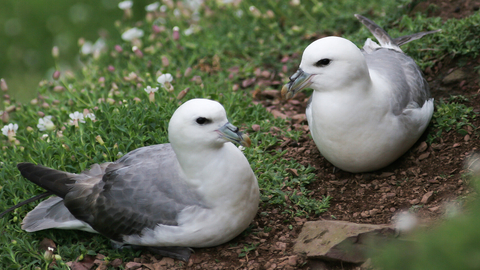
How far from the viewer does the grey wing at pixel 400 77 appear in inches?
149

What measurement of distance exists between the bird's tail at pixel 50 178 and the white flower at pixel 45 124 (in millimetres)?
1039

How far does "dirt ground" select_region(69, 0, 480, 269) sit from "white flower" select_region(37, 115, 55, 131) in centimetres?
185

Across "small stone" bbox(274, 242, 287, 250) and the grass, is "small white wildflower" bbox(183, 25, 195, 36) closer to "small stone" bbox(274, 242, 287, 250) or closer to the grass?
the grass

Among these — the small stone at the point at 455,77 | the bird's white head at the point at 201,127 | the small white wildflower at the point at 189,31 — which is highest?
the bird's white head at the point at 201,127

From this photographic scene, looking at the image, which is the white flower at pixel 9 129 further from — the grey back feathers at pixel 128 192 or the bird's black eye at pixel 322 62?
the bird's black eye at pixel 322 62

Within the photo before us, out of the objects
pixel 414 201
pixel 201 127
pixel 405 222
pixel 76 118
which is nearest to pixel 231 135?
pixel 201 127

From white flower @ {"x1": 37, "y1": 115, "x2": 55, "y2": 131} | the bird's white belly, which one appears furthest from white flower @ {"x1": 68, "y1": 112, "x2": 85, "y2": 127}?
the bird's white belly

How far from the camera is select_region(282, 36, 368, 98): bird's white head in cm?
346

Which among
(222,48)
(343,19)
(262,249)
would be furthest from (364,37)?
(262,249)

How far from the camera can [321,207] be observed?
12.3ft

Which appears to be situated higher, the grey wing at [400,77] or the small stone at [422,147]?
the grey wing at [400,77]

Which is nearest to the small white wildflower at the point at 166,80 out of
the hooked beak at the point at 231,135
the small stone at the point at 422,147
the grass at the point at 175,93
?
the grass at the point at 175,93

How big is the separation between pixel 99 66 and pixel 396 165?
3873mm

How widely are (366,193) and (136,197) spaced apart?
1.76 meters
